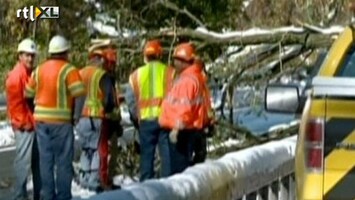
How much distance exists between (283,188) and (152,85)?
84.4 inches

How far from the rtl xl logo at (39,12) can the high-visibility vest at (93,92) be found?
270 inches

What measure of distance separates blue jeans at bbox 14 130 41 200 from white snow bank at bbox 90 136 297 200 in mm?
2402

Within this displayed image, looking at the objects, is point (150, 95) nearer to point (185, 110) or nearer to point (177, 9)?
point (185, 110)

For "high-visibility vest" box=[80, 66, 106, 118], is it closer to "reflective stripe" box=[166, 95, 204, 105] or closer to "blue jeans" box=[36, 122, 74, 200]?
"reflective stripe" box=[166, 95, 204, 105]

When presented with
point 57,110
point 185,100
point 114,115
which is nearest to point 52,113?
point 57,110

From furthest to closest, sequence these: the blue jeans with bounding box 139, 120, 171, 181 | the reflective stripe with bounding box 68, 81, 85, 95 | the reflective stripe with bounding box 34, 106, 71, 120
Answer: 1. the blue jeans with bounding box 139, 120, 171, 181
2. the reflective stripe with bounding box 34, 106, 71, 120
3. the reflective stripe with bounding box 68, 81, 85, 95

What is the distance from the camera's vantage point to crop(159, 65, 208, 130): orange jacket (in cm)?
1119

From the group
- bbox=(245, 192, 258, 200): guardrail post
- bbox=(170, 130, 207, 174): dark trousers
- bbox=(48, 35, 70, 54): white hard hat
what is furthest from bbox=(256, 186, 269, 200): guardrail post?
bbox=(48, 35, 70, 54): white hard hat

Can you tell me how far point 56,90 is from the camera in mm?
10734

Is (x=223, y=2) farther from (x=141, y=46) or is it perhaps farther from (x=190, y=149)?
(x=190, y=149)

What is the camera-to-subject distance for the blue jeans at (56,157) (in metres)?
10.8

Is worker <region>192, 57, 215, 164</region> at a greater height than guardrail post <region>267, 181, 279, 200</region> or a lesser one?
greater

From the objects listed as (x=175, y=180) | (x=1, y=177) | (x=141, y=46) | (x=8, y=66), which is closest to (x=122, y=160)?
(x=141, y=46)

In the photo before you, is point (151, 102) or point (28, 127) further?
point (151, 102)
